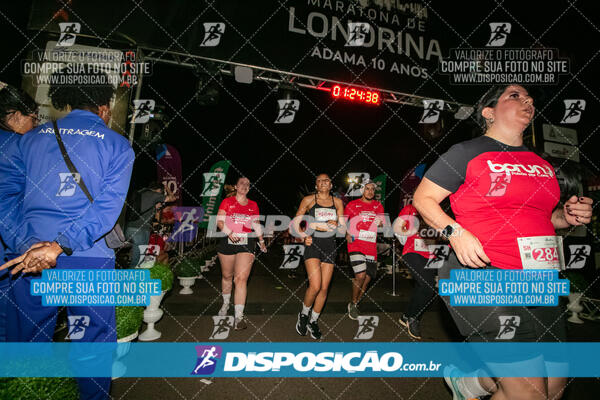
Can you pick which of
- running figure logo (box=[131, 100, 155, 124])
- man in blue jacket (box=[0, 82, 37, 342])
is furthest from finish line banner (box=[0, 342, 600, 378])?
running figure logo (box=[131, 100, 155, 124])

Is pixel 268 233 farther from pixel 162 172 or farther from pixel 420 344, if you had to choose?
pixel 420 344

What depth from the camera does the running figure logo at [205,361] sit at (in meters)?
3.43

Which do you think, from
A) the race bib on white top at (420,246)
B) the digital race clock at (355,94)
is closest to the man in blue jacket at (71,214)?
the race bib on white top at (420,246)

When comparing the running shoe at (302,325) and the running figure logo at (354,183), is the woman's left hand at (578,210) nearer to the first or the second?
the running shoe at (302,325)

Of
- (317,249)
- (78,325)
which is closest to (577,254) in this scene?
(317,249)

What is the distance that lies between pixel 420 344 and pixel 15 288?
4760mm

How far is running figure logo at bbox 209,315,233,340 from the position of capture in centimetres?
444

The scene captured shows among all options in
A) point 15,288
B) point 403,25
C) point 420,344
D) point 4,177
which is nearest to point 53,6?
point 4,177

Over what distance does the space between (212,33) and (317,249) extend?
469cm

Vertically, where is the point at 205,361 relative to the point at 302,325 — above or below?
below

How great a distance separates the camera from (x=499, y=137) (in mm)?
2115

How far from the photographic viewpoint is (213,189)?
33.7 ft

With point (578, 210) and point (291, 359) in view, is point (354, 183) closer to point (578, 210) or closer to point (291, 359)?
point (291, 359)

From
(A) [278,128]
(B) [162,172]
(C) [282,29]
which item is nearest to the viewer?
(C) [282,29]
